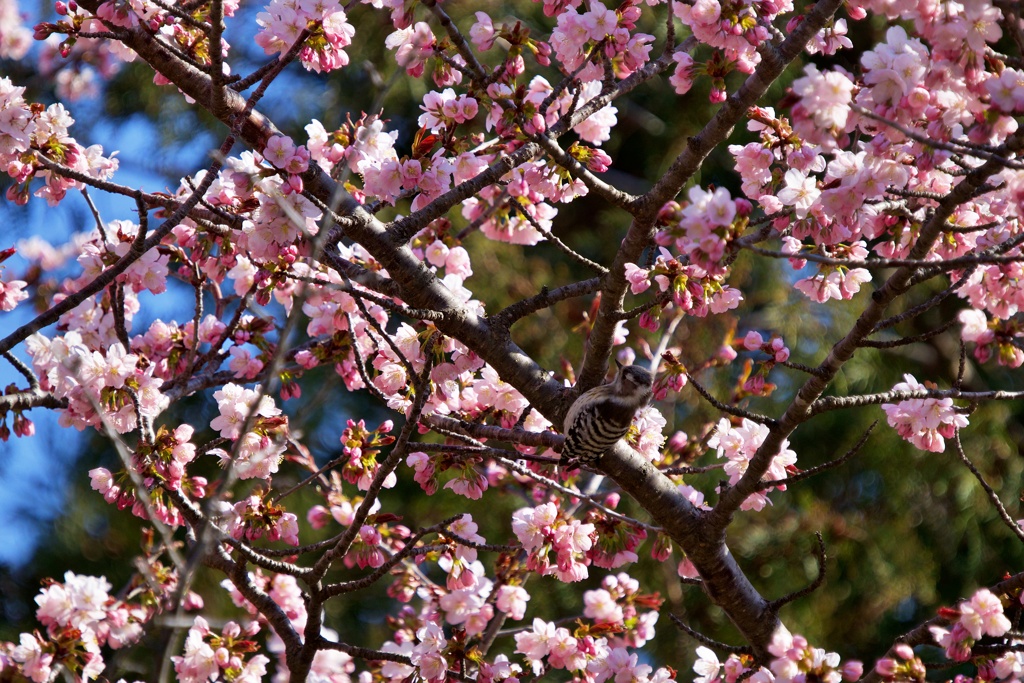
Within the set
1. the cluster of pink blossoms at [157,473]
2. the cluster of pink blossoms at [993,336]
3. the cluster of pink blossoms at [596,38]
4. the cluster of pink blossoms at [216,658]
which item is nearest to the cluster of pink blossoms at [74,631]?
the cluster of pink blossoms at [216,658]

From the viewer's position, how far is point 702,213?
1.34m

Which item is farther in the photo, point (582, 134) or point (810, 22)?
point (582, 134)

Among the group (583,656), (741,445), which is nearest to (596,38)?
(741,445)

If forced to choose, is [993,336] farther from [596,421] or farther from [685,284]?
[596,421]

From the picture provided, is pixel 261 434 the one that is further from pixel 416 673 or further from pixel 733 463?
pixel 733 463

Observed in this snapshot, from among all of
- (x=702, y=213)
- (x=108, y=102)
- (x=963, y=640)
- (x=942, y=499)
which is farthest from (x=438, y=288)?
(x=108, y=102)

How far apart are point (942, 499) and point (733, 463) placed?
323 centimetres

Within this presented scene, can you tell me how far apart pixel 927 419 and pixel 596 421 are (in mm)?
637

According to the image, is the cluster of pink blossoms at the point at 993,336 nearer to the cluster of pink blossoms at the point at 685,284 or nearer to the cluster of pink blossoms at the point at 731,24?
the cluster of pink blossoms at the point at 685,284

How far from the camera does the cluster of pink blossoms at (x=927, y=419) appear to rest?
182cm

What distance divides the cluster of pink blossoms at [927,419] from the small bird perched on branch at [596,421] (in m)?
0.53

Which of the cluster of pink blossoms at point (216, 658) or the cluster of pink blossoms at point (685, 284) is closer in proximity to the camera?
the cluster of pink blossoms at point (685, 284)

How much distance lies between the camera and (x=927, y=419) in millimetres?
1819

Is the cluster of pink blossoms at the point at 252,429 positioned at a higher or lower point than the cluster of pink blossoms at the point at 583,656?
higher
